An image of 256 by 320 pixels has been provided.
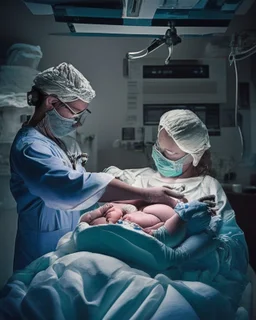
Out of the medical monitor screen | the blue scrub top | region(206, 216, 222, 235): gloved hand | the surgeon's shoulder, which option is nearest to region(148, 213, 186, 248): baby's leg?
region(206, 216, 222, 235): gloved hand

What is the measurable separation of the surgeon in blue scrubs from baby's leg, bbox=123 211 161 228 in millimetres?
61

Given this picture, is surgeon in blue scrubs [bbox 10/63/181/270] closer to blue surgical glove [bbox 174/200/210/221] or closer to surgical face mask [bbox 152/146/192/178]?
blue surgical glove [bbox 174/200/210/221]

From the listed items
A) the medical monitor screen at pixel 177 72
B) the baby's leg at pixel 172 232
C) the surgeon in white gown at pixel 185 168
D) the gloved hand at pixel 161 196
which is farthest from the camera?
the medical monitor screen at pixel 177 72

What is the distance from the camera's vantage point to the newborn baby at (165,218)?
1.31 meters

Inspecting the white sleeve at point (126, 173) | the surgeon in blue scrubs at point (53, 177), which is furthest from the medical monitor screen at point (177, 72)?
the white sleeve at point (126, 173)

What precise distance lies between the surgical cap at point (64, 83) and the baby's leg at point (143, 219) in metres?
0.47

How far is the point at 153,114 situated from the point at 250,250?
68 centimetres

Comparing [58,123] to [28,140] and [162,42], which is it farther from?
[162,42]

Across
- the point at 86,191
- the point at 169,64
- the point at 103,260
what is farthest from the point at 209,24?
the point at 103,260

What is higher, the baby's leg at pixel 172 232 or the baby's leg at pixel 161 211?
the baby's leg at pixel 161 211

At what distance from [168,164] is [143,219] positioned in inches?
12.2

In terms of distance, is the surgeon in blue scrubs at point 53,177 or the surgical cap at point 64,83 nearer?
the surgeon in blue scrubs at point 53,177

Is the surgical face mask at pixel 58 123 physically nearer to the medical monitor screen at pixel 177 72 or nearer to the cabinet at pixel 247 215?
the medical monitor screen at pixel 177 72

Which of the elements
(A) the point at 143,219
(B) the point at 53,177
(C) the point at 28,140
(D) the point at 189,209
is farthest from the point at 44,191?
(D) the point at 189,209
